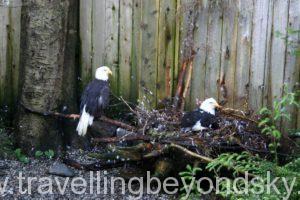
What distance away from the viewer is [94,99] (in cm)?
595

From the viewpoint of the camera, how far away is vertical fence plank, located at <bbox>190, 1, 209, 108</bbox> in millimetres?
5965

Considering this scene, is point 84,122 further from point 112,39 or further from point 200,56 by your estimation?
point 200,56

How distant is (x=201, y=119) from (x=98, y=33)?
1465mm

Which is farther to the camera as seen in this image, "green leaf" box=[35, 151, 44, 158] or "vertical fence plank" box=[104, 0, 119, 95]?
"vertical fence plank" box=[104, 0, 119, 95]

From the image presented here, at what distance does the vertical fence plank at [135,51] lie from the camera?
20.2 feet

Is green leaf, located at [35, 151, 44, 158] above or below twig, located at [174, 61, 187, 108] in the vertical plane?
below

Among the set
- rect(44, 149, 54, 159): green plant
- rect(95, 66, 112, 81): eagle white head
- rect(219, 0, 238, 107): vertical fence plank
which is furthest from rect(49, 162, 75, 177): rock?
rect(219, 0, 238, 107): vertical fence plank

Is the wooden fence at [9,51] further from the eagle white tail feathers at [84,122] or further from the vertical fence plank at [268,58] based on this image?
the vertical fence plank at [268,58]

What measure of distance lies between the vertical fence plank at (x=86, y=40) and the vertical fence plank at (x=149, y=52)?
0.56m

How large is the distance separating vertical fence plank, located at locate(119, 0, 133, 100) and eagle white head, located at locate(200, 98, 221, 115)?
0.91 meters

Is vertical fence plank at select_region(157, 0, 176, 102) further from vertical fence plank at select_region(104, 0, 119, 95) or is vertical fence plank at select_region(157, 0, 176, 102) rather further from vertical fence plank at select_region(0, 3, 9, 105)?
vertical fence plank at select_region(0, 3, 9, 105)

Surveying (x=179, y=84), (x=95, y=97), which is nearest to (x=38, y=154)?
(x=95, y=97)

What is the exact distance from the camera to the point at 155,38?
6160 millimetres

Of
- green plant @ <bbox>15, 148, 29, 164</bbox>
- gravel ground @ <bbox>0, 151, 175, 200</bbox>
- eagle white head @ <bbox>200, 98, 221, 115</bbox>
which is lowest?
gravel ground @ <bbox>0, 151, 175, 200</bbox>
